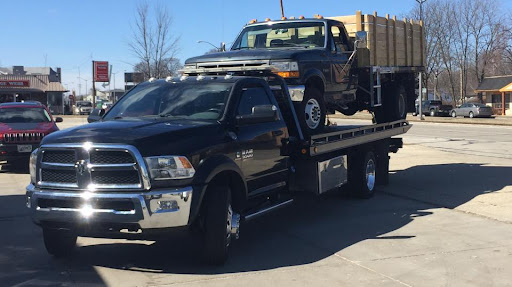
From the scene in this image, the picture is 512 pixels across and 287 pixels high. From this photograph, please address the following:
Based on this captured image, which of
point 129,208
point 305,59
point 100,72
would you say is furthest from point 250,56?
point 100,72

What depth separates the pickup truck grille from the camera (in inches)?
199

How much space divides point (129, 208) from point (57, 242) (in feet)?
4.95

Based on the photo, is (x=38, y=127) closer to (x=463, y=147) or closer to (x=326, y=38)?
(x=326, y=38)

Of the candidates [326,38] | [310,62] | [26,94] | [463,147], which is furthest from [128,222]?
[26,94]

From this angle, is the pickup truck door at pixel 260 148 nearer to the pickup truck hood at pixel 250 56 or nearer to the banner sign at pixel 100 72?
the pickup truck hood at pixel 250 56

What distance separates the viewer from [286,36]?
31.1 feet

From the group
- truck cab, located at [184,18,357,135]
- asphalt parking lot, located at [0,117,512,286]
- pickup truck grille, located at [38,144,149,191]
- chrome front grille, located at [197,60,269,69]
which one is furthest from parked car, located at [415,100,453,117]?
pickup truck grille, located at [38,144,149,191]

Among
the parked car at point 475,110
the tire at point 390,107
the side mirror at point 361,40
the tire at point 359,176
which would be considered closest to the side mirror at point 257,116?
the tire at point 359,176

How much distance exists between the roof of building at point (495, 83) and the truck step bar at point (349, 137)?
5444cm

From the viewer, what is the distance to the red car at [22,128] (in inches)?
538

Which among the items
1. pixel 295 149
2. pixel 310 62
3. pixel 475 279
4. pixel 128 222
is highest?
pixel 310 62

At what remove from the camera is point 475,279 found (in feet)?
17.6

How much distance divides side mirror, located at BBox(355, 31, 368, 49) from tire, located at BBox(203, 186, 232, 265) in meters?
5.34

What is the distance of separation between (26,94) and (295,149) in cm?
6687
